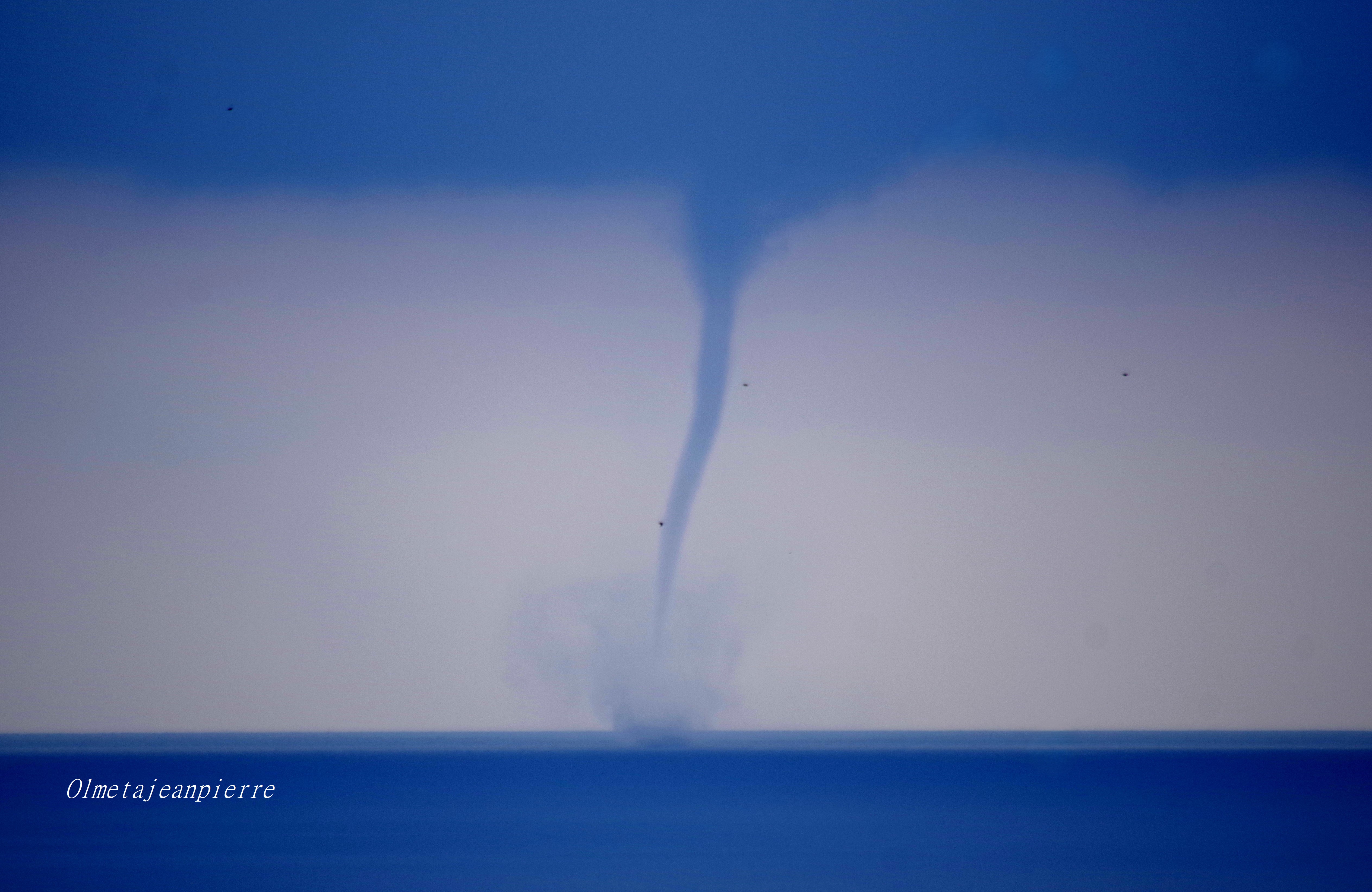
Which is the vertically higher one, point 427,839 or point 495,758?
point 427,839

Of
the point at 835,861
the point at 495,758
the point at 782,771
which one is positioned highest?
the point at 835,861

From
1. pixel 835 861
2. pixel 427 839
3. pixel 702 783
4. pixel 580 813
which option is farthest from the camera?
pixel 702 783

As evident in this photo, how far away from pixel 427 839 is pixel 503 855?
0.40m

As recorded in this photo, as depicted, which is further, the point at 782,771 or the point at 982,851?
the point at 782,771

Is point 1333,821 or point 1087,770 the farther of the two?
point 1087,770

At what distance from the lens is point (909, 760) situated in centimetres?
482

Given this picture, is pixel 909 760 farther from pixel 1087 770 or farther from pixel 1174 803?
pixel 1174 803

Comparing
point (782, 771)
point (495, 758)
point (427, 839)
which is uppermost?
point (427, 839)

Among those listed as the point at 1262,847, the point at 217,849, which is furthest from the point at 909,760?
the point at 217,849

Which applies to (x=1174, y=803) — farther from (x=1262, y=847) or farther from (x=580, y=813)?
(x=580, y=813)

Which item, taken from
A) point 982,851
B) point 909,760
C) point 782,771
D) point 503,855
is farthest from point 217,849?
point 909,760

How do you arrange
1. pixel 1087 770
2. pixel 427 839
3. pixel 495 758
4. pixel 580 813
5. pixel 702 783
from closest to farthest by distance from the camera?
pixel 427 839
pixel 580 813
pixel 702 783
pixel 1087 770
pixel 495 758

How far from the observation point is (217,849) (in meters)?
3.21

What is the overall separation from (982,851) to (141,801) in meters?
3.71
